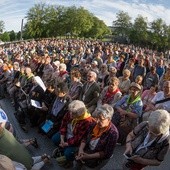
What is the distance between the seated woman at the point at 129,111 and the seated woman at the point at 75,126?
3.40 ft

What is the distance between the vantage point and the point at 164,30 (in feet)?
277

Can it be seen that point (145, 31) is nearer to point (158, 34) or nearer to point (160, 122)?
point (158, 34)

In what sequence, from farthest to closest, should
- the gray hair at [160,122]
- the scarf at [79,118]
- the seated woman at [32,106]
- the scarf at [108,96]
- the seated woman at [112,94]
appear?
1. the seated woman at [32,106]
2. the scarf at [108,96]
3. the seated woman at [112,94]
4. the scarf at [79,118]
5. the gray hair at [160,122]

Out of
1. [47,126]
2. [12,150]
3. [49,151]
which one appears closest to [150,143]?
[12,150]

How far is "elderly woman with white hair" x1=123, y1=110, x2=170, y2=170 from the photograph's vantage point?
13.0 ft

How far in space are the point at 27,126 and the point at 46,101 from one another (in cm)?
91

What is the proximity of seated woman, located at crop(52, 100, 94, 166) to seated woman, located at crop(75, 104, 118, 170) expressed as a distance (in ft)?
1.59

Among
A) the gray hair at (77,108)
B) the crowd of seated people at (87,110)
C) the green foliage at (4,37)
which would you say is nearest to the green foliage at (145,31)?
the green foliage at (4,37)

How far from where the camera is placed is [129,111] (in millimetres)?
6082

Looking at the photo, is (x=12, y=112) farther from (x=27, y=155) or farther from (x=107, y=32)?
(x=107, y=32)

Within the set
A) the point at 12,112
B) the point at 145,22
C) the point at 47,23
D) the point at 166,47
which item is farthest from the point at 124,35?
the point at 12,112

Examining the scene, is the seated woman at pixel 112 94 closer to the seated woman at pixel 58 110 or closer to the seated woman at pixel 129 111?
the seated woman at pixel 129 111

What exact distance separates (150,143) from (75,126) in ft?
5.31

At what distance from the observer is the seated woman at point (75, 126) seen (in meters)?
5.17
